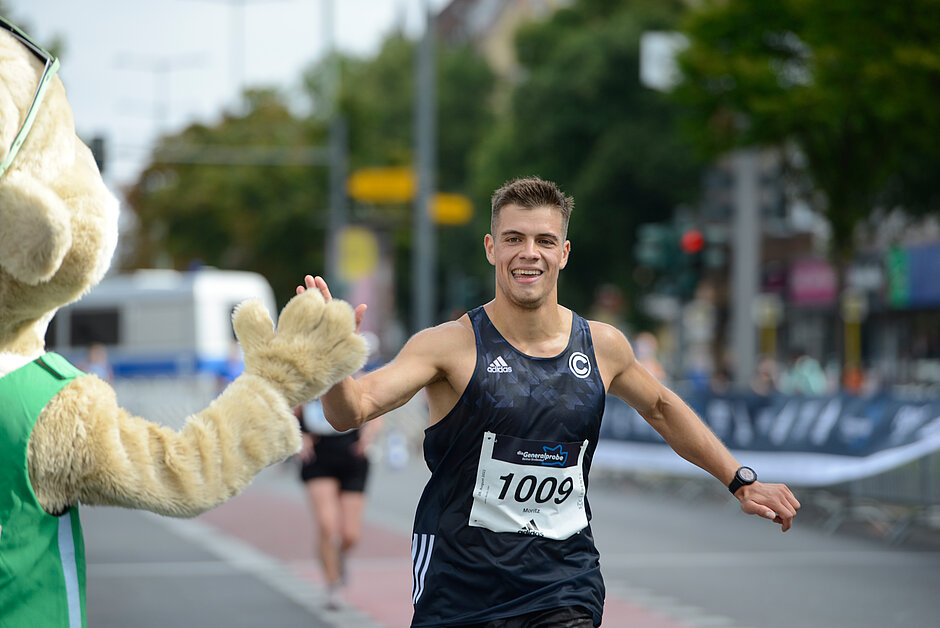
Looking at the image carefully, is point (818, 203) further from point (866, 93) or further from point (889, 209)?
point (889, 209)

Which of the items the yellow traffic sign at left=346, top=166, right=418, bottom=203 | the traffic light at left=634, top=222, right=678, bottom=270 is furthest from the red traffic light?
the yellow traffic sign at left=346, top=166, right=418, bottom=203

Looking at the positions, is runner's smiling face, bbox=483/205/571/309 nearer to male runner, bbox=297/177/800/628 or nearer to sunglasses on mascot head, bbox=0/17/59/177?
male runner, bbox=297/177/800/628

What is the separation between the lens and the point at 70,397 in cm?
336

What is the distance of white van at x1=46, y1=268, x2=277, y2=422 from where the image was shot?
1342 inches

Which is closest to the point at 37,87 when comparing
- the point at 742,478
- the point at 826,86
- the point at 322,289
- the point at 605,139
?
the point at 322,289

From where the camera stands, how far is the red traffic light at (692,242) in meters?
Result: 19.9

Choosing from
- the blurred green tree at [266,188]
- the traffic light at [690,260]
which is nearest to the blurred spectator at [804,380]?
the traffic light at [690,260]

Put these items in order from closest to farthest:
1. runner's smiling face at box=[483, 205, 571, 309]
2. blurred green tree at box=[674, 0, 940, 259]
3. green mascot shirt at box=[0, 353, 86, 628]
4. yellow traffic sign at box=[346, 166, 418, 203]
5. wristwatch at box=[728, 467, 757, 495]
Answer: green mascot shirt at box=[0, 353, 86, 628] → runner's smiling face at box=[483, 205, 571, 309] → wristwatch at box=[728, 467, 757, 495] → blurred green tree at box=[674, 0, 940, 259] → yellow traffic sign at box=[346, 166, 418, 203]

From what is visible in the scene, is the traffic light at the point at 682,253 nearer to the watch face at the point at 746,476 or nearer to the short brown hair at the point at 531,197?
the watch face at the point at 746,476

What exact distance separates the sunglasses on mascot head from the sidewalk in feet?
19.6

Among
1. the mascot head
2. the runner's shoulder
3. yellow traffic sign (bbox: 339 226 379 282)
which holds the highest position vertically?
the mascot head

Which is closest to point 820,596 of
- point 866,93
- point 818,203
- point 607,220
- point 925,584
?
point 925,584

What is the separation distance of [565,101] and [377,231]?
749cm

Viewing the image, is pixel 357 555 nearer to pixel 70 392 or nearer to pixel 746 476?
pixel 746 476
